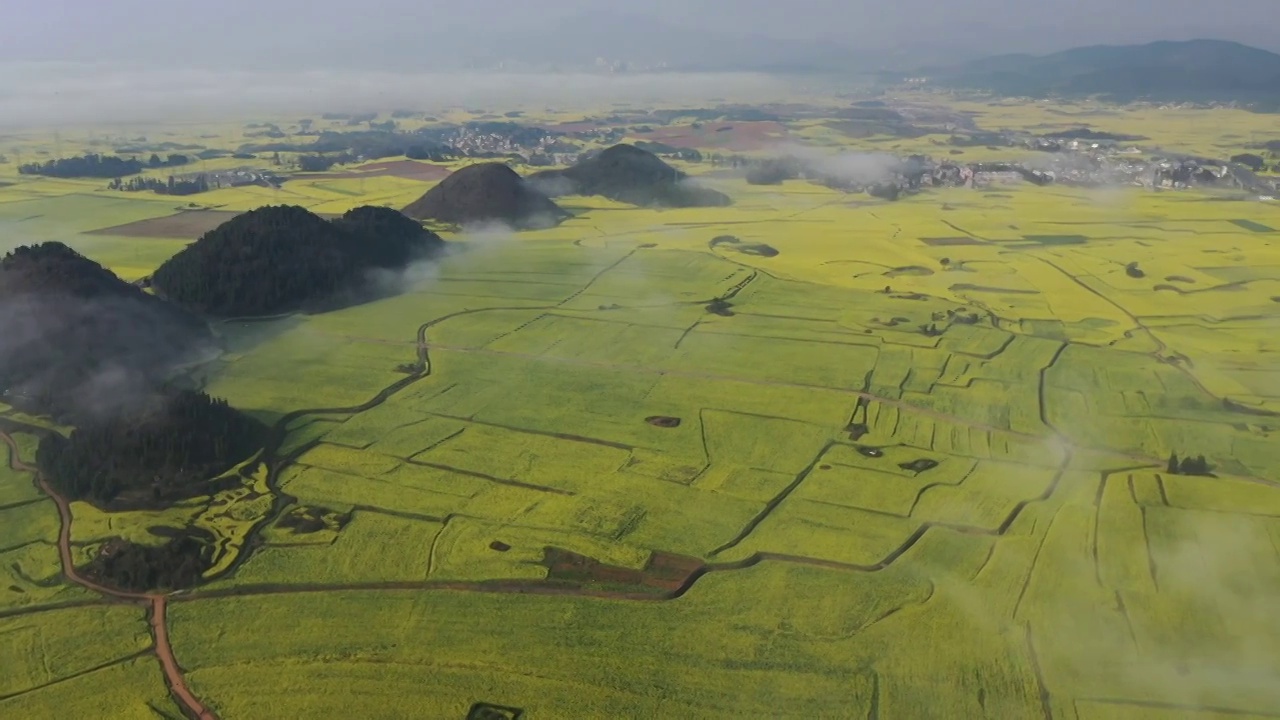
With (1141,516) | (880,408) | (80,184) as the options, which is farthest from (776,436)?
(80,184)

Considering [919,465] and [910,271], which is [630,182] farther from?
[919,465]

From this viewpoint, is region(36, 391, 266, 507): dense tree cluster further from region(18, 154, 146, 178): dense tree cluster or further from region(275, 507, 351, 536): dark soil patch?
region(18, 154, 146, 178): dense tree cluster

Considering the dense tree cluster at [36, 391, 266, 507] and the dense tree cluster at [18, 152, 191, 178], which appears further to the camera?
the dense tree cluster at [18, 152, 191, 178]

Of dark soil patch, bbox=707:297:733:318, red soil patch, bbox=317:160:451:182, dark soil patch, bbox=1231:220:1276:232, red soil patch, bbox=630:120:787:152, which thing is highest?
red soil patch, bbox=630:120:787:152

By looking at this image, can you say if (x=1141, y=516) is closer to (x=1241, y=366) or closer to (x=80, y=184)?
(x=1241, y=366)

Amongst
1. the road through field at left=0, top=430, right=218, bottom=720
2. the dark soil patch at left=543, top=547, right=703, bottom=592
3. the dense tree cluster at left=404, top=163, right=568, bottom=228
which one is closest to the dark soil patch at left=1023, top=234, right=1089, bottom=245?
the dense tree cluster at left=404, top=163, right=568, bottom=228
